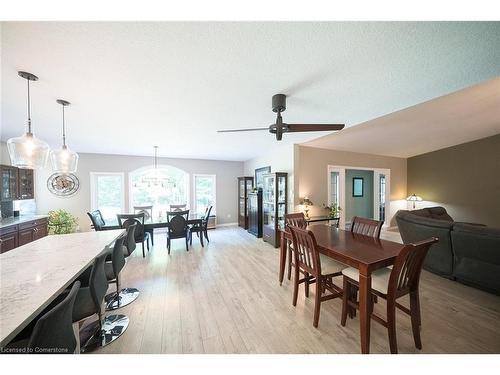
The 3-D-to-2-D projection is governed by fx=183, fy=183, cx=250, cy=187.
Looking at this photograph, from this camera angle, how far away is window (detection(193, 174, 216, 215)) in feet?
20.4

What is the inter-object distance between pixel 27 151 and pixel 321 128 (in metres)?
2.87

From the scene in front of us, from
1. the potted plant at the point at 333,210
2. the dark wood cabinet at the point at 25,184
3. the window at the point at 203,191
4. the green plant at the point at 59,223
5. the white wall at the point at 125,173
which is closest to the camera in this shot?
the dark wood cabinet at the point at 25,184

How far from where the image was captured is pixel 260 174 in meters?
5.49

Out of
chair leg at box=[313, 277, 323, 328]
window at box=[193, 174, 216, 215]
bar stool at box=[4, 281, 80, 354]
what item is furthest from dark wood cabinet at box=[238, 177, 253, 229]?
bar stool at box=[4, 281, 80, 354]

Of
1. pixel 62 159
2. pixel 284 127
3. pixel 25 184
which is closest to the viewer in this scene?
pixel 284 127

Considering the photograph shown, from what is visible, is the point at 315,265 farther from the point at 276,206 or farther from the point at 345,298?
the point at 276,206

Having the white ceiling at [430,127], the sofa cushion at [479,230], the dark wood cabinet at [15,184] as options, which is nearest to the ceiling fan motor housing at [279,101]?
the white ceiling at [430,127]

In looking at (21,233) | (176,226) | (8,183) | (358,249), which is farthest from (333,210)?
(8,183)

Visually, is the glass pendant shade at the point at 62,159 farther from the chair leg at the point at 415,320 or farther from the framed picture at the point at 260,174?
the framed picture at the point at 260,174

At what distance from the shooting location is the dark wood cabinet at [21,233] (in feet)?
9.25

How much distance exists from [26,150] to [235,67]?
203 cm

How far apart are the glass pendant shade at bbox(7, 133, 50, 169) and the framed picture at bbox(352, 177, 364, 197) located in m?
7.24

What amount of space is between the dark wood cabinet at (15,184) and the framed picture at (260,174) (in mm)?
5174
